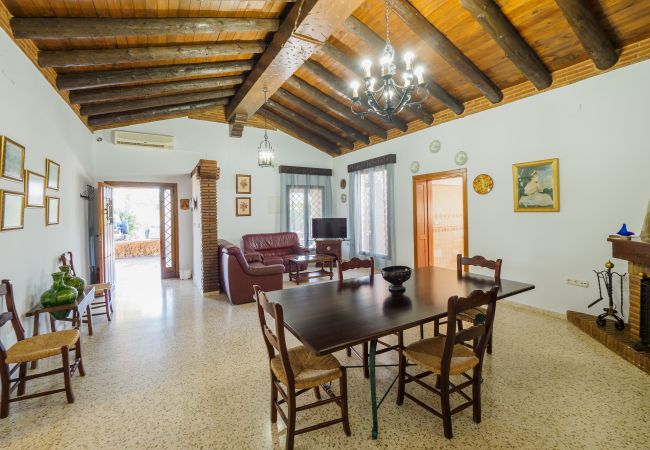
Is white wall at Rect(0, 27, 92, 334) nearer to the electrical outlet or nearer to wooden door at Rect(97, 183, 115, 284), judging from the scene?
wooden door at Rect(97, 183, 115, 284)

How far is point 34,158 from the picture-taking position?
9.50 ft

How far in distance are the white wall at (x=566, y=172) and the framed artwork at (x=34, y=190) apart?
5.20m

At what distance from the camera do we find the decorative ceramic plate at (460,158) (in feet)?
15.5

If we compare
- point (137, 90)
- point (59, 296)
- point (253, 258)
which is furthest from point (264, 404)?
point (137, 90)

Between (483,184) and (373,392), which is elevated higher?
(483,184)

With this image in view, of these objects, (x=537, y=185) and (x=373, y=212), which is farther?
(x=373, y=212)

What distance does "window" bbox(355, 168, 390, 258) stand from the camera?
21.2 ft

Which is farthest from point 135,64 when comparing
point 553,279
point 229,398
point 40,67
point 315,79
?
point 553,279

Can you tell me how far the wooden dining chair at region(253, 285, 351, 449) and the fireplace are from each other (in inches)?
101

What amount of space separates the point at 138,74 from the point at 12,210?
7.04 ft

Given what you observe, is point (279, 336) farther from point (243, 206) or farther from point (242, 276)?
point (243, 206)

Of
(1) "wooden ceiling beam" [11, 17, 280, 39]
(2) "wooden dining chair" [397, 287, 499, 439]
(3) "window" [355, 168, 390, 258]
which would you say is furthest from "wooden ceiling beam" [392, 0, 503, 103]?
(2) "wooden dining chair" [397, 287, 499, 439]

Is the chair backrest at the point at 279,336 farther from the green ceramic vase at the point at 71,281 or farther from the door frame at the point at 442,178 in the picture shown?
the door frame at the point at 442,178

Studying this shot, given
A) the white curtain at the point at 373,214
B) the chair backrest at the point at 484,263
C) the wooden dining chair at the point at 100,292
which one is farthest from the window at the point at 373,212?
the wooden dining chair at the point at 100,292
